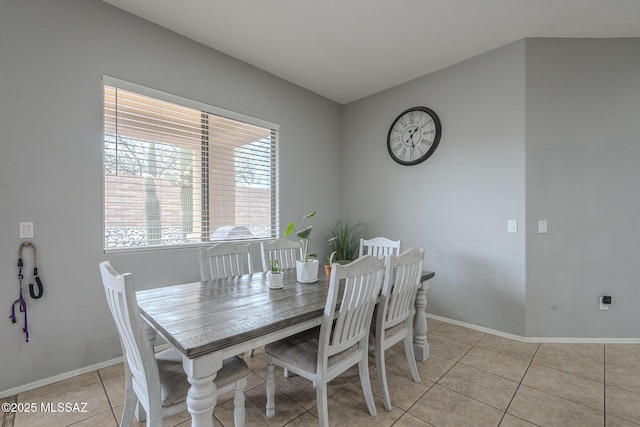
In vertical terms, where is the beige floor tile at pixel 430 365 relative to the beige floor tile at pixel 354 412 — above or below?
below

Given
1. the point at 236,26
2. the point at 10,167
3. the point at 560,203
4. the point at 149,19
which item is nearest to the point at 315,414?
the point at 10,167

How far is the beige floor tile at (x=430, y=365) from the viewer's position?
2.15m

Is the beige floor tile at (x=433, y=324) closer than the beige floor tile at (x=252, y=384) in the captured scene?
No

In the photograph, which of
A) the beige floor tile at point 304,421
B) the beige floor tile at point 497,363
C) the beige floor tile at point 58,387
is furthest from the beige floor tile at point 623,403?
the beige floor tile at point 58,387

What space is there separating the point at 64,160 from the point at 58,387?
158 centimetres

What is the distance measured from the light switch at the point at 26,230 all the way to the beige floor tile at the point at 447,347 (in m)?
3.19

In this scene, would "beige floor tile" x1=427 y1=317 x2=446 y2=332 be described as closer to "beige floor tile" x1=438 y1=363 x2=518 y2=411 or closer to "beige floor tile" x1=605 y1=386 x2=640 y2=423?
"beige floor tile" x1=438 y1=363 x2=518 y2=411

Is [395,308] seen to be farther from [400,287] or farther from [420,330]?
[420,330]

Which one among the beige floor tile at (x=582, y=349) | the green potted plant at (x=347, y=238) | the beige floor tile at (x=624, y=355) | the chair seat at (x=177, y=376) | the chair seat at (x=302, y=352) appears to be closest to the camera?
the chair seat at (x=177, y=376)

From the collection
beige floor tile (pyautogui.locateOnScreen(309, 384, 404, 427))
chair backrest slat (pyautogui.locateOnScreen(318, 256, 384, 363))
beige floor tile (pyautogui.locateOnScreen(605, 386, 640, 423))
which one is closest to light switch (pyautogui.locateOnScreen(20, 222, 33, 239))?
chair backrest slat (pyautogui.locateOnScreen(318, 256, 384, 363))

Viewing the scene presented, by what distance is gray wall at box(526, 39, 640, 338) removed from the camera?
258 cm

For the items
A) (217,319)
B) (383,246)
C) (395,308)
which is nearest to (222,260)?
(217,319)

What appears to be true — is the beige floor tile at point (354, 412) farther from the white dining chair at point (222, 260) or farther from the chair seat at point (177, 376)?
the white dining chair at point (222, 260)

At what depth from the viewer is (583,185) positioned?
8.67ft
